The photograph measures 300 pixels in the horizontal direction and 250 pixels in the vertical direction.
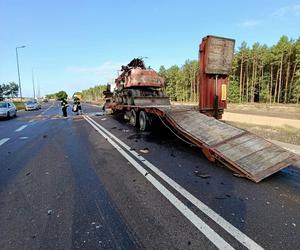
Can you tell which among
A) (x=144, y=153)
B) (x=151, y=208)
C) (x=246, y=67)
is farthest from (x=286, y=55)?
(x=151, y=208)

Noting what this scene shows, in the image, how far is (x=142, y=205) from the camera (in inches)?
172

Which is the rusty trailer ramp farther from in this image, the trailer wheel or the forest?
the forest

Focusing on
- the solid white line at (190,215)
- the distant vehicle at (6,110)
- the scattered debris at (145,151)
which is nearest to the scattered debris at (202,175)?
the solid white line at (190,215)

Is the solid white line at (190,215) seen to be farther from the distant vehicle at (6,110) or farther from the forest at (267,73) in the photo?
the forest at (267,73)

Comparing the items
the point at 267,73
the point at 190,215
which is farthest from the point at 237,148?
the point at 267,73

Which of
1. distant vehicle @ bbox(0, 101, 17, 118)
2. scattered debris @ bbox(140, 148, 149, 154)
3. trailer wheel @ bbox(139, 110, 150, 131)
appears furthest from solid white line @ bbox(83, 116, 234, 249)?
distant vehicle @ bbox(0, 101, 17, 118)

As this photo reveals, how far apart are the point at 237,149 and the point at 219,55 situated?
4883mm

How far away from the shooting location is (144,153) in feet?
27.2

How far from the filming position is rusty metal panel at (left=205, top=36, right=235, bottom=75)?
991 centimetres

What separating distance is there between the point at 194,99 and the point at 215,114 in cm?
6398

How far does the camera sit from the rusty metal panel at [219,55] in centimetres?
991

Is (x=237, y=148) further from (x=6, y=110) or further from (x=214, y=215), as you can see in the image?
(x=6, y=110)

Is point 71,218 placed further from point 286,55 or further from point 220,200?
point 286,55

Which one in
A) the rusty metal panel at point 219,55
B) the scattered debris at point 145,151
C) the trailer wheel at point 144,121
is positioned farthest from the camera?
the trailer wheel at point 144,121
